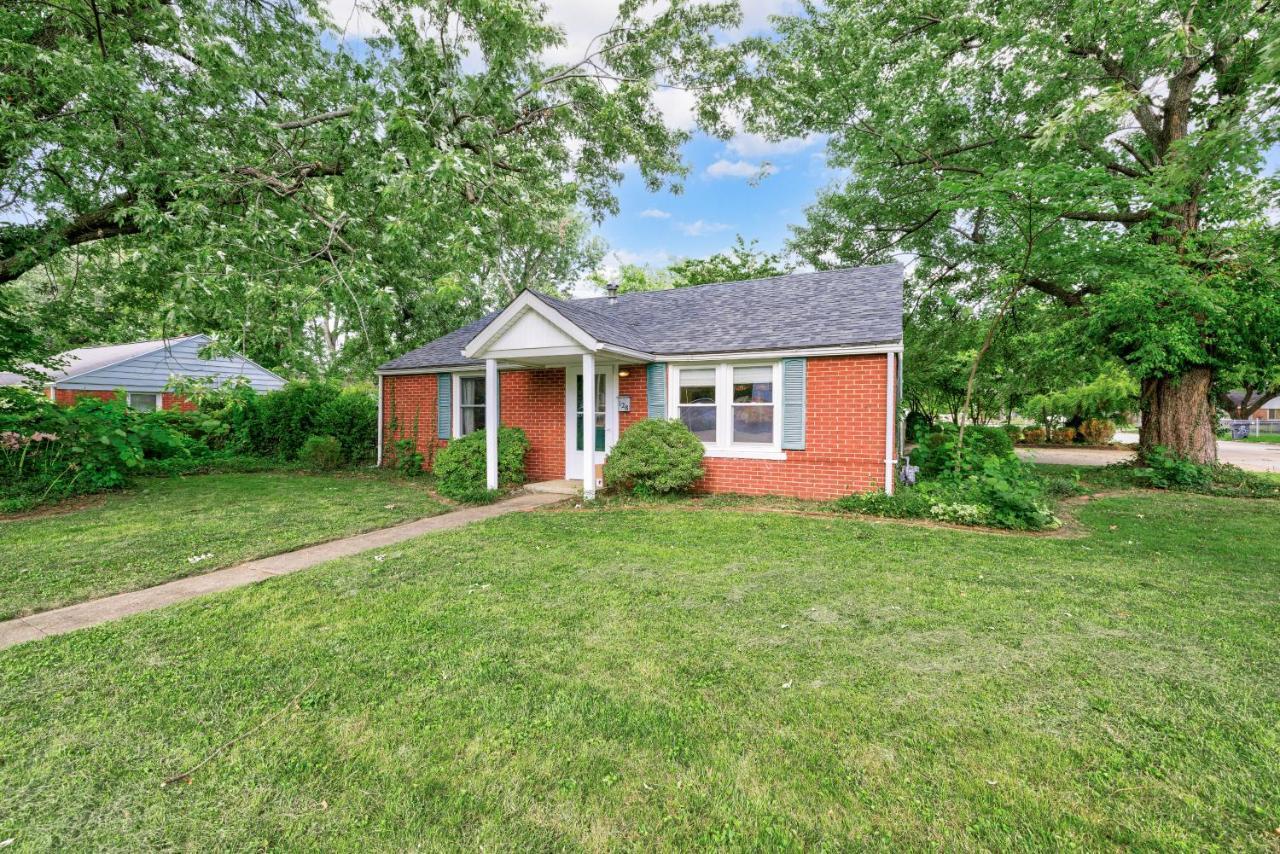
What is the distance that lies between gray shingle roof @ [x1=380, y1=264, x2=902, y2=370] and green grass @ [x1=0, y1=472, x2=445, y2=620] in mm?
Result: 3991

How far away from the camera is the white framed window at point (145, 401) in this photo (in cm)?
1795

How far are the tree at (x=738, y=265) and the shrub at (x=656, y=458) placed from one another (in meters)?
12.1

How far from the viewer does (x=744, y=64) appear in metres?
9.42

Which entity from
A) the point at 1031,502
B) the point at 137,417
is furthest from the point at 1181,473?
the point at 137,417

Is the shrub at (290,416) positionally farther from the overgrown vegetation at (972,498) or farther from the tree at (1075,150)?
the overgrown vegetation at (972,498)

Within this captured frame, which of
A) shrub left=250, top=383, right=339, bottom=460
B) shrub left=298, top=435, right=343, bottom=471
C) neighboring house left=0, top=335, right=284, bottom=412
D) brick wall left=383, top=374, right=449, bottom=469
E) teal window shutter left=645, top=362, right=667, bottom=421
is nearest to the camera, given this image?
teal window shutter left=645, top=362, right=667, bottom=421

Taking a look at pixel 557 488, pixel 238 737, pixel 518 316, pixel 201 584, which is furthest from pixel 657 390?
pixel 238 737

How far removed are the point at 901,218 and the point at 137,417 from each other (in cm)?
1921

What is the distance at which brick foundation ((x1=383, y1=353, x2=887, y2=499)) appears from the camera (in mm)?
8328

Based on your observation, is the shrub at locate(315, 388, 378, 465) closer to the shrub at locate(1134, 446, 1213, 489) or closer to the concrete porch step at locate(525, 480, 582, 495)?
the concrete porch step at locate(525, 480, 582, 495)

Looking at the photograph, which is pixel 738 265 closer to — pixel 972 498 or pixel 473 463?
pixel 473 463

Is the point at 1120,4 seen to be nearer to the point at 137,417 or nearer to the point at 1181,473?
the point at 1181,473

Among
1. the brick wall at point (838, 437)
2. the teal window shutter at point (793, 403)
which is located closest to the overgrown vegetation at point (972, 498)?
the brick wall at point (838, 437)

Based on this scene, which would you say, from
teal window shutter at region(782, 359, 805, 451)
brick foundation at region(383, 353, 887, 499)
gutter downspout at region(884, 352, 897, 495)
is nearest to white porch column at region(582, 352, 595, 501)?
brick foundation at region(383, 353, 887, 499)
